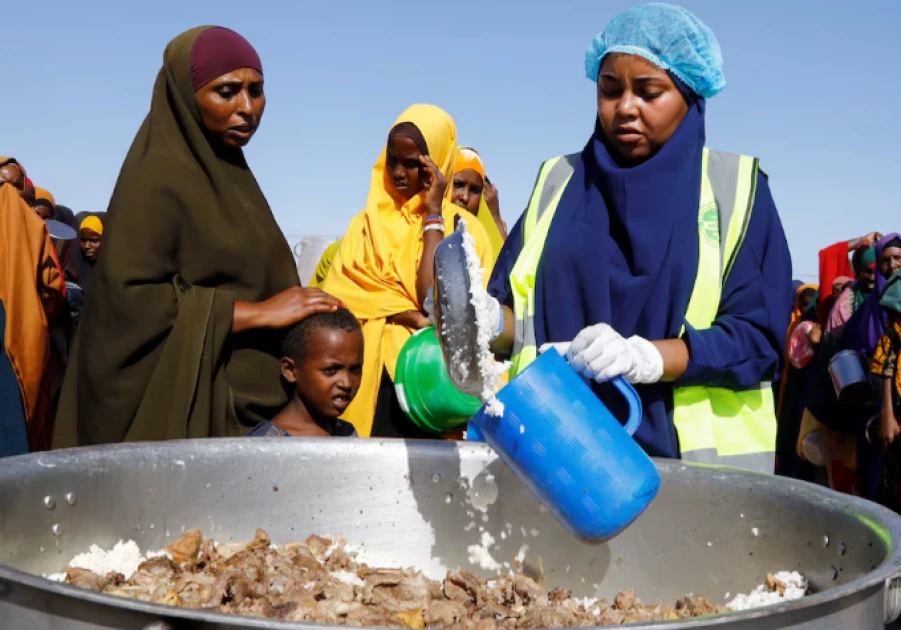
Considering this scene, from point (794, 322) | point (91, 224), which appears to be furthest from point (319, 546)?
point (794, 322)

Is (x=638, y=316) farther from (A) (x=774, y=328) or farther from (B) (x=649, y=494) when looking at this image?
(B) (x=649, y=494)

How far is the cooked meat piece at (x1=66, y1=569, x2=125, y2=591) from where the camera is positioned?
63.3 inches

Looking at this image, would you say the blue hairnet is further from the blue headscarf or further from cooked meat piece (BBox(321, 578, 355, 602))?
the blue headscarf

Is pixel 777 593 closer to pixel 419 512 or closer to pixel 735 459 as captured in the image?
pixel 735 459

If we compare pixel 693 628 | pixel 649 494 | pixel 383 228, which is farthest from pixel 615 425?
pixel 383 228

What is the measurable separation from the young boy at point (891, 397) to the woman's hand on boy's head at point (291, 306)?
298 cm

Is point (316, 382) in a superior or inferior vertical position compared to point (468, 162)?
inferior

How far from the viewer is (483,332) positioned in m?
1.49

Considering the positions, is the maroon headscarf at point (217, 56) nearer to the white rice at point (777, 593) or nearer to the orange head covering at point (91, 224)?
the white rice at point (777, 593)

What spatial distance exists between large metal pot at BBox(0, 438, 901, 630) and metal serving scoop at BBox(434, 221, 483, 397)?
374 mm

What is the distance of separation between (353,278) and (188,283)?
1504mm

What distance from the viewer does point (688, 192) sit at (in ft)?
7.14

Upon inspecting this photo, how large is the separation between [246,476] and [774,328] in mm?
1087

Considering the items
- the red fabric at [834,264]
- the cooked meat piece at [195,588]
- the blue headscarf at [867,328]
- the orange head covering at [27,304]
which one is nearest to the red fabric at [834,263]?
the red fabric at [834,264]
